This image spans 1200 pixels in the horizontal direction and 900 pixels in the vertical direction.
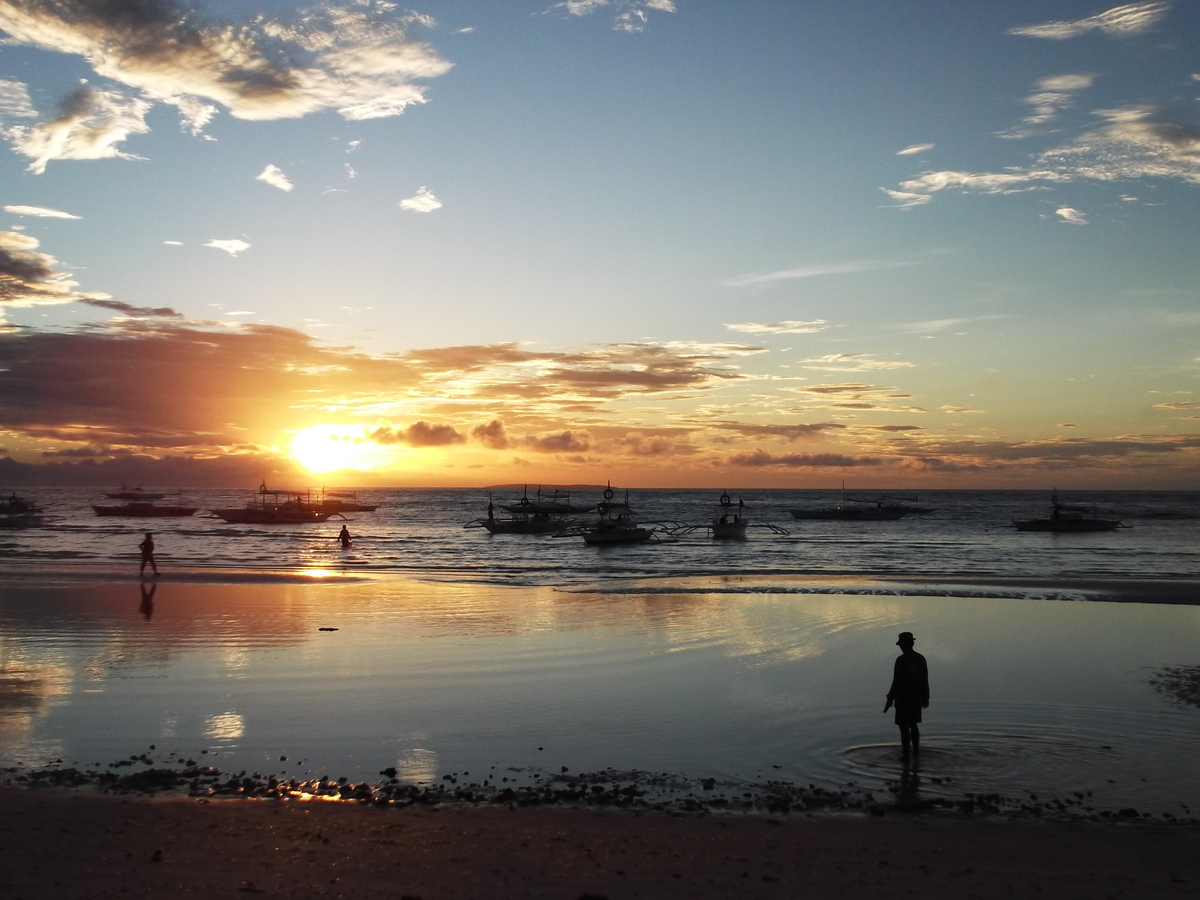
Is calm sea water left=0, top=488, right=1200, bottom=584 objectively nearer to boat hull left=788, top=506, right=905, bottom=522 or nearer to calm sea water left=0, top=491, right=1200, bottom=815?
calm sea water left=0, top=491, right=1200, bottom=815

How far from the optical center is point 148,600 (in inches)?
1127

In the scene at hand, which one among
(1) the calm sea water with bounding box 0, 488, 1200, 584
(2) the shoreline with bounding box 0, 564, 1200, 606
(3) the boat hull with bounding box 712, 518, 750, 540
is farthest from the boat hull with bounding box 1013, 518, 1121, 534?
(2) the shoreline with bounding box 0, 564, 1200, 606

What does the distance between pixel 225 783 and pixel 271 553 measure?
4856 cm

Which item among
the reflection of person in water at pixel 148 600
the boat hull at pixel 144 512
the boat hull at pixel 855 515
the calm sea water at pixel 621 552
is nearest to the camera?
the reflection of person in water at pixel 148 600

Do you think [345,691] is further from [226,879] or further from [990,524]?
[990,524]

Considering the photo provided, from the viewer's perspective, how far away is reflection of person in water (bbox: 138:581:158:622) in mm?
25594

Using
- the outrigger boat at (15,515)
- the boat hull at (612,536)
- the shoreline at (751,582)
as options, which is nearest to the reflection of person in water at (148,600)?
the shoreline at (751,582)

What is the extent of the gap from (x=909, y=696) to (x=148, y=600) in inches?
1029

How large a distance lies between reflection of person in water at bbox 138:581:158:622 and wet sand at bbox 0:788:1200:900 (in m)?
17.1

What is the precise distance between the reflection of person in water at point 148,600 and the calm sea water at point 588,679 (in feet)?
0.83

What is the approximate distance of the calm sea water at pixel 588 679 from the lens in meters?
11.6

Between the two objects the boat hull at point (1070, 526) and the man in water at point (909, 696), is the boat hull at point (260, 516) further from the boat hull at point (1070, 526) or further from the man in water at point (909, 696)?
the man in water at point (909, 696)

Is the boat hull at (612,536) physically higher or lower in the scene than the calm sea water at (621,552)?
higher

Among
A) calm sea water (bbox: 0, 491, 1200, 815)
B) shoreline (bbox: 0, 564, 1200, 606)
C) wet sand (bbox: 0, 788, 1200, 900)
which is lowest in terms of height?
shoreline (bbox: 0, 564, 1200, 606)
